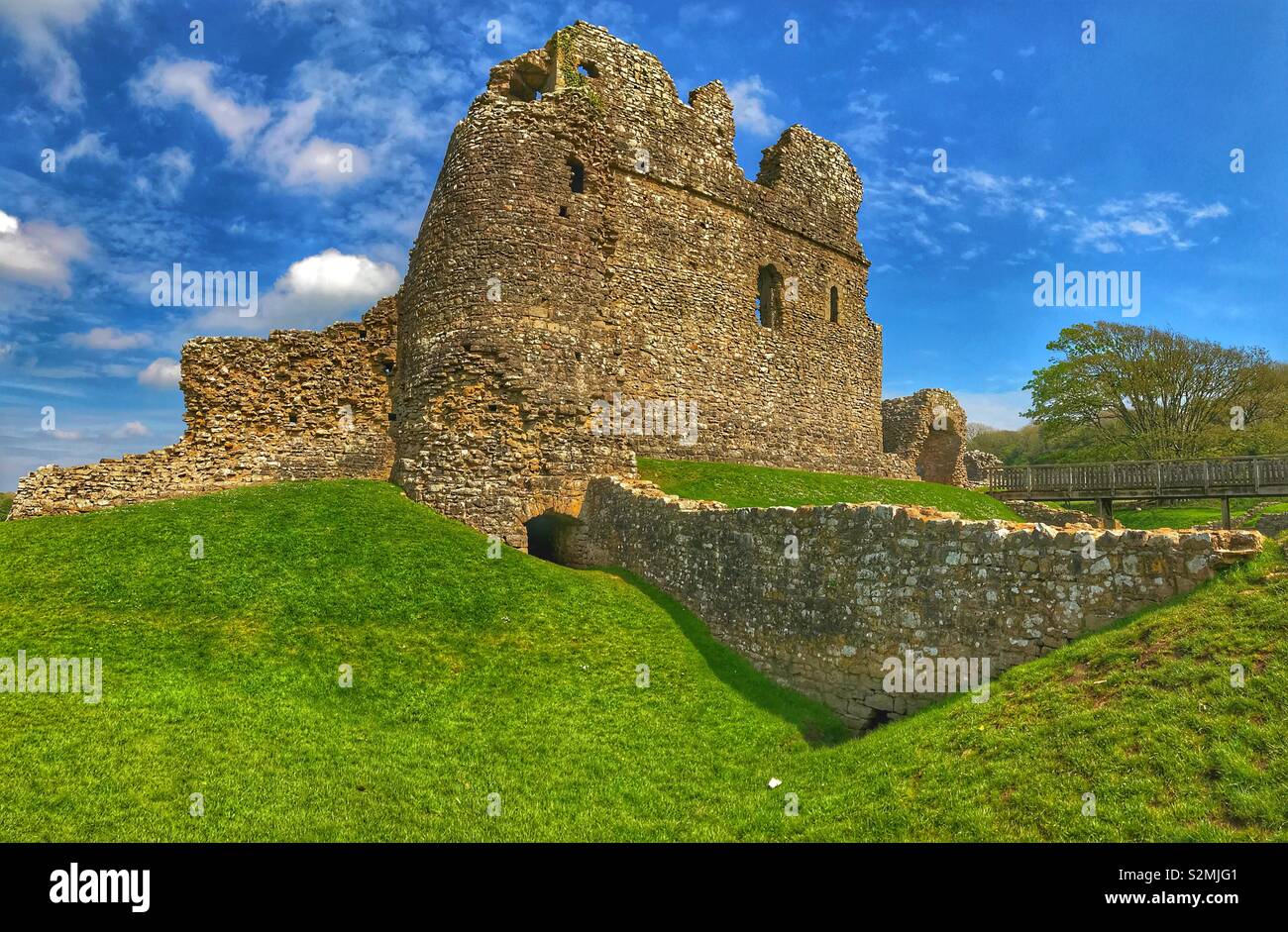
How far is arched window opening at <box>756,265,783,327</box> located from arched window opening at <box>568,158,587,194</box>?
8.90 meters

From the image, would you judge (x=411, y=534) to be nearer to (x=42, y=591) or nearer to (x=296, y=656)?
(x=296, y=656)

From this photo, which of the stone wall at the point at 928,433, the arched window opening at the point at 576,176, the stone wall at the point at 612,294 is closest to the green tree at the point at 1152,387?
the stone wall at the point at 928,433

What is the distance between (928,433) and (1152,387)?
1616 cm

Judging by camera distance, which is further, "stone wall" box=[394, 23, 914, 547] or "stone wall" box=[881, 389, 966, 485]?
Answer: "stone wall" box=[881, 389, 966, 485]

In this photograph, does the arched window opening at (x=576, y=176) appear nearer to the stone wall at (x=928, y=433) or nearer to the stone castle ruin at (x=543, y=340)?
the stone castle ruin at (x=543, y=340)

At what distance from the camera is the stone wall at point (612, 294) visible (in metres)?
17.2

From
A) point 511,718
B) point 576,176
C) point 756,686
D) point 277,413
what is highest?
point 576,176

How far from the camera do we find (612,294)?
19.8 meters

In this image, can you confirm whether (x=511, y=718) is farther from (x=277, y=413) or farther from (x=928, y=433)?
(x=928, y=433)

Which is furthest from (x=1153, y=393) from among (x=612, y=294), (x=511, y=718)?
(x=511, y=718)

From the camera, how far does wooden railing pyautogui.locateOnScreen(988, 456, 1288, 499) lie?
23.5m

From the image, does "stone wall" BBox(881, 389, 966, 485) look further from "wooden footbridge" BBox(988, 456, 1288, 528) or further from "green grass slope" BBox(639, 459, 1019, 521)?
"green grass slope" BBox(639, 459, 1019, 521)

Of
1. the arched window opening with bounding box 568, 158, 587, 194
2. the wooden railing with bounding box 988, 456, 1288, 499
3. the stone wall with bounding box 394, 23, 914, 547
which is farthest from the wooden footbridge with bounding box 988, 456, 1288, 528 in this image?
the arched window opening with bounding box 568, 158, 587, 194
